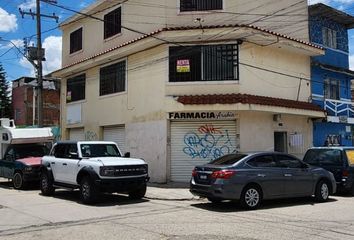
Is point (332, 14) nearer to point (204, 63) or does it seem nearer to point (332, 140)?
point (332, 140)

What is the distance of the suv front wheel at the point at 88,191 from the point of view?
13.3 meters

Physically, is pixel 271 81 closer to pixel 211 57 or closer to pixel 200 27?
pixel 211 57

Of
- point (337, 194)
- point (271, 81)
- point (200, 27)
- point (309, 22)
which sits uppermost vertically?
point (309, 22)

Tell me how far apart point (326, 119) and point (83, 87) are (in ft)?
44.3

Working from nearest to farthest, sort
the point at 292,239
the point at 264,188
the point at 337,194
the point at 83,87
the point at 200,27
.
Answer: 1. the point at 292,239
2. the point at 264,188
3. the point at 337,194
4. the point at 200,27
5. the point at 83,87

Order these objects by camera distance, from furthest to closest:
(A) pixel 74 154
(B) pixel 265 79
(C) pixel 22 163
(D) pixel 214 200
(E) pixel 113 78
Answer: (E) pixel 113 78 < (B) pixel 265 79 < (C) pixel 22 163 < (A) pixel 74 154 < (D) pixel 214 200

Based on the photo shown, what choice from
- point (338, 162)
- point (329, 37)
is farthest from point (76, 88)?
point (338, 162)

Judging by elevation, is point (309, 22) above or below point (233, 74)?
above

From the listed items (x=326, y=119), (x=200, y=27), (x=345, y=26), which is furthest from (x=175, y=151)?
(x=345, y=26)

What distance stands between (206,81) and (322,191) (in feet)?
23.6

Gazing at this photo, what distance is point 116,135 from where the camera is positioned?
75.4 ft

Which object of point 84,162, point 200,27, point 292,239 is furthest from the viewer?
point 200,27

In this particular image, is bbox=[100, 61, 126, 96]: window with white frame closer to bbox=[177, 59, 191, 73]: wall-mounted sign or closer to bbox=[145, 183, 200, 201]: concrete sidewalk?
bbox=[177, 59, 191, 73]: wall-mounted sign

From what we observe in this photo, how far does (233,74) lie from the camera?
754 inches
